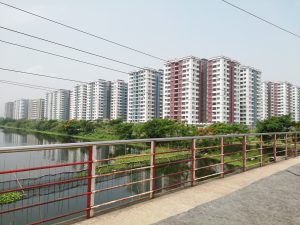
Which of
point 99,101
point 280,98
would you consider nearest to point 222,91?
point 280,98

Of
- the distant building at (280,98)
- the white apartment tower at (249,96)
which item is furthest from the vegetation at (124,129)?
the distant building at (280,98)

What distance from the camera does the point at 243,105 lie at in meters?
74.9

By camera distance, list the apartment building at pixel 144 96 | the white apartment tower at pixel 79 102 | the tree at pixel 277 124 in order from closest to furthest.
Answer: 1. the tree at pixel 277 124
2. the apartment building at pixel 144 96
3. the white apartment tower at pixel 79 102

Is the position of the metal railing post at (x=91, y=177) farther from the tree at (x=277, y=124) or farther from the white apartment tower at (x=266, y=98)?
the white apartment tower at (x=266, y=98)

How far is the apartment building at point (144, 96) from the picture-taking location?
86875 millimetres

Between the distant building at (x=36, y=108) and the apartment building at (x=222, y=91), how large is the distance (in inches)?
4438

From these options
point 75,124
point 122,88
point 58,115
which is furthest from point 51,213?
point 58,115

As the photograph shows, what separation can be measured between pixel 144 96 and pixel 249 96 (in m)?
32.0

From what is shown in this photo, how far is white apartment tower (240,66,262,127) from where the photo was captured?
244 ft

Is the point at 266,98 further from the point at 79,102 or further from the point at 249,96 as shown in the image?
the point at 79,102

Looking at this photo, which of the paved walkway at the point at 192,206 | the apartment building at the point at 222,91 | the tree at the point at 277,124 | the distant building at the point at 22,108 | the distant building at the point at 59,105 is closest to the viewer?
the paved walkway at the point at 192,206

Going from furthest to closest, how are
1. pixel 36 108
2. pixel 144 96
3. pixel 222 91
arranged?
pixel 36 108 < pixel 144 96 < pixel 222 91

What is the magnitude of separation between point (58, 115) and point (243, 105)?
96.9 meters

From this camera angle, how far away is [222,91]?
69.5m
